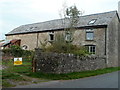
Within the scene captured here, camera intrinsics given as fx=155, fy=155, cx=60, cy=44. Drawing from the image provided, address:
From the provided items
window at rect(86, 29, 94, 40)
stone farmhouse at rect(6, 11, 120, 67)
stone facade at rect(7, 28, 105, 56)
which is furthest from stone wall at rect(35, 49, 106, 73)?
window at rect(86, 29, 94, 40)

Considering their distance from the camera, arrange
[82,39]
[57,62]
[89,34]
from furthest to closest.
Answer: [82,39], [89,34], [57,62]

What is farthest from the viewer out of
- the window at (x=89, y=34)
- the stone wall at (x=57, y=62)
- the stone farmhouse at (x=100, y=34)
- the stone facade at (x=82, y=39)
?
the window at (x=89, y=34)

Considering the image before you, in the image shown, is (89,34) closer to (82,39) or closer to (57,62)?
(82,39)

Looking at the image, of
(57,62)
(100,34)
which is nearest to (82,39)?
(100,34)

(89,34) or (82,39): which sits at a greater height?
(89,34)

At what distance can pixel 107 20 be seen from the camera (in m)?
23.9

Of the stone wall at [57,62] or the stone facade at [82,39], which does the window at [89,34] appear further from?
the stone wall at [57,62]

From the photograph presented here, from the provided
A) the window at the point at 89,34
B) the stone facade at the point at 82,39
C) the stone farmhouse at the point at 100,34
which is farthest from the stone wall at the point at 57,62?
the window at the point at 89,34

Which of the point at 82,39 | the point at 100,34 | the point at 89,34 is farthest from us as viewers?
the point at 82,39

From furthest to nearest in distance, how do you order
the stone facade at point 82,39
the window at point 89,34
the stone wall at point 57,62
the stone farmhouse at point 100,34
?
the window at point 89,34 → the stone facade at point 82,39 → the stone farmhouse at point 100,34 → the stone wall at point 57,62

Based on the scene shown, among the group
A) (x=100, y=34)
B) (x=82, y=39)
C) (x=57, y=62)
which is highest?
(x=100, y=34)

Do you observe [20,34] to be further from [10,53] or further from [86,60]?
[86,60]

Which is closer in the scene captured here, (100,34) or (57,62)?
(57,62)

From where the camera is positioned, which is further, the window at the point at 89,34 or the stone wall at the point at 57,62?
the window at the point at 89,34
